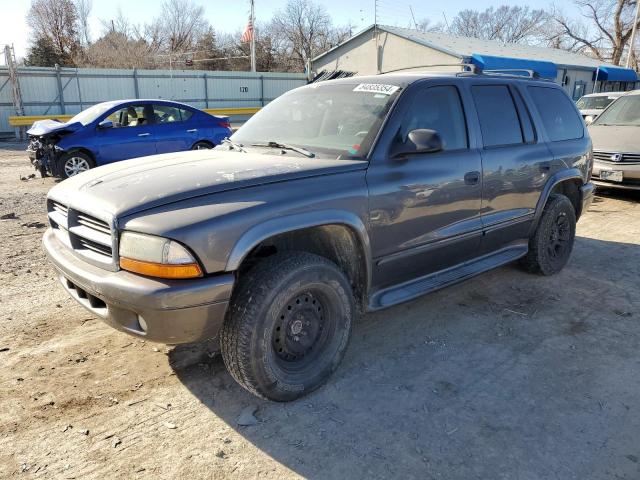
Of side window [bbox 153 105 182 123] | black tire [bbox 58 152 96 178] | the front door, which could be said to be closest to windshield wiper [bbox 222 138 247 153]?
the front door

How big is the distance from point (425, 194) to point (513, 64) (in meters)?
25.3

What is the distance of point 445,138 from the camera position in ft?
12.4

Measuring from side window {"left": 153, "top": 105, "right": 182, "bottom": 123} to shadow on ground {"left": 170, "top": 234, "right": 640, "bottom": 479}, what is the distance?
293 inches

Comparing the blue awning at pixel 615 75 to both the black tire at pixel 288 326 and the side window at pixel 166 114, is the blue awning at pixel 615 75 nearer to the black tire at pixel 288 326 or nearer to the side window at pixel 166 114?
the side window at pixel 166 114

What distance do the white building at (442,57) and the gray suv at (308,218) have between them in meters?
21.7

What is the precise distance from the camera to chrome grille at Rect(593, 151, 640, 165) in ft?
28.0

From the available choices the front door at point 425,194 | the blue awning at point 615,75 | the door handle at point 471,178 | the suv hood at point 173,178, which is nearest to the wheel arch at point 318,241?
the front door at point 425,194

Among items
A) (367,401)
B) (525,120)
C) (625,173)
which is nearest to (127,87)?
(625,173)

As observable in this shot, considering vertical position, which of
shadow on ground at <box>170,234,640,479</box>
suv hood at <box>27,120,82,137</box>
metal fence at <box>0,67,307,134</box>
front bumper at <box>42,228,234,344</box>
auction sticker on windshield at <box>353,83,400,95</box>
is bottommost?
shadow on ground at <box>170,234,640,479</box>

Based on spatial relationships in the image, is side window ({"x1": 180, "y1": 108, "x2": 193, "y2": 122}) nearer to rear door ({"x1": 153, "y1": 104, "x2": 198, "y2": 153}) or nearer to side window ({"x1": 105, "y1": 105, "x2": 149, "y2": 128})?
rear door ({"x1": 153, "y1": 104, "x2": 198, "y2": 153})

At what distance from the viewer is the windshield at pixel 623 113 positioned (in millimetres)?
9695

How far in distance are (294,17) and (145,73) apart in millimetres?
35783

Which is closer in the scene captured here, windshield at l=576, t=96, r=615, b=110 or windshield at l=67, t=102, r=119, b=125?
windshield at l=67, t=102, r=119, b=125

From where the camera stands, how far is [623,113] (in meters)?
9.88
